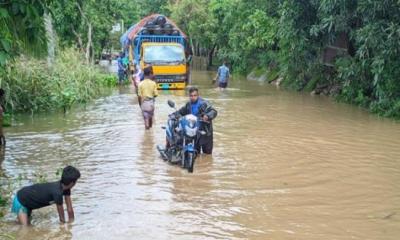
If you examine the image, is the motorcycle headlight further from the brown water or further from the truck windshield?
the truck windshield

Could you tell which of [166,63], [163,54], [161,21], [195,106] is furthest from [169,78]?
[195,106]

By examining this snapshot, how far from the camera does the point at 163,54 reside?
25.5 m

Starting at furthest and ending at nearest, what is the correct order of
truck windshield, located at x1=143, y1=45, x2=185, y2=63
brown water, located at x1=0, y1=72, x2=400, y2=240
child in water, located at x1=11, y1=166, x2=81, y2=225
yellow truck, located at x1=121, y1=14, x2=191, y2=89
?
1. truck windshield, located at x1=143, y1=45, x2=185, y2=63
2. yellow truck, located at x1=121, y1=14, x2=191, y2=89
3. brown water, located at x1=0, y1=72, x2=400, y2=240
4. child in water, located at x1=11, y1=166, x2=81, y2=225

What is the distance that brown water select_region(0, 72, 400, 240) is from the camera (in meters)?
6.85

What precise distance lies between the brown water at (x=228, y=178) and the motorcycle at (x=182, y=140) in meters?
0.22

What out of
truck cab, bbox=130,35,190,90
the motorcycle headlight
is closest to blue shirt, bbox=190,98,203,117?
the motorcycle headlight

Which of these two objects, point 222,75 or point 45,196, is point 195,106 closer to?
point 45,196

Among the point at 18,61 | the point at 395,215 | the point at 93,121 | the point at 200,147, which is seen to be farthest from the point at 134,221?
the point at 18,61

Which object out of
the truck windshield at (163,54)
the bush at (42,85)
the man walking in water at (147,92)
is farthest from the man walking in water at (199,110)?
the truck windshield at (163,54)

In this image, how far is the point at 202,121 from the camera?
10172mm

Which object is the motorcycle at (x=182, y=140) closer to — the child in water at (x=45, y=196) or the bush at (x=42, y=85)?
the child in water at (x=45, y=196)

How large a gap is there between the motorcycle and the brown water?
0.22 meters

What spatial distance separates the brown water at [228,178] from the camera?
22.5 ft

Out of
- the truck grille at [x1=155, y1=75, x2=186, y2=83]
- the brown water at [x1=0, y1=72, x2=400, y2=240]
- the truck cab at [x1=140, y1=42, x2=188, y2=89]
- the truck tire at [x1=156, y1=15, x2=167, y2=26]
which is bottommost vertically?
the brown water at [x1=0, y1=72, x2=400, y2=240]
